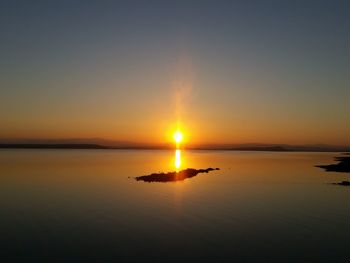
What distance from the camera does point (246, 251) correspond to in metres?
24.2

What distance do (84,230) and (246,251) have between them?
1353 cm

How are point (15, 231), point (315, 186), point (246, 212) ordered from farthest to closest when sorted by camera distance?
point (315, 186)
point (246, 212)
point (15, 231)

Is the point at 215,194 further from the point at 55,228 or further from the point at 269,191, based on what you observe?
the point at 55,228

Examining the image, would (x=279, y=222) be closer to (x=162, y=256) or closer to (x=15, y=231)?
(x=162, y=256)

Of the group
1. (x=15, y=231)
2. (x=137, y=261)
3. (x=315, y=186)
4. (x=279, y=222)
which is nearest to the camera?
(x=137, y=261)

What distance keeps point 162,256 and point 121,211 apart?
629 inches

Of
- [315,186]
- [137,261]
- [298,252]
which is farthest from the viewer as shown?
[315,186]

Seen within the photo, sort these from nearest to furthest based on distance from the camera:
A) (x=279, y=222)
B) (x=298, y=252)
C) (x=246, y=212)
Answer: (x=298, y=252)
(x=279, y=222)
(x=246, y=212)

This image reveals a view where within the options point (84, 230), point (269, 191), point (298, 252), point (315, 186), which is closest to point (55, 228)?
point (84, 230)

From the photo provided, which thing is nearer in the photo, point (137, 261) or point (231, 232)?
point (137, 261)

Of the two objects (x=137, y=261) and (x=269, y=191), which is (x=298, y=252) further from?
(x=269, y=191)

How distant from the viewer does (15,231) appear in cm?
2895

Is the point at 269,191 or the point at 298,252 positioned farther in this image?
the point at 269,191

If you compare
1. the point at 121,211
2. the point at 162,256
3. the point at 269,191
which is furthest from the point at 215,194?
the point at 162,256
